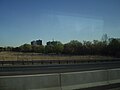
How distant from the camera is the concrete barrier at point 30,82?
30.9 feet

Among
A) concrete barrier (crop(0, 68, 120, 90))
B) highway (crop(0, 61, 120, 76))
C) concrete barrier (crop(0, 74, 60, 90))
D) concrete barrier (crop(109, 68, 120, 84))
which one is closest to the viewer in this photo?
concrete barrier (crop(0, 74, 60, 90))

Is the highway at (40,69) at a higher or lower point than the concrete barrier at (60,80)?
lower

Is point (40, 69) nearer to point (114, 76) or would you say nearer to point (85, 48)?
point (114, 76)

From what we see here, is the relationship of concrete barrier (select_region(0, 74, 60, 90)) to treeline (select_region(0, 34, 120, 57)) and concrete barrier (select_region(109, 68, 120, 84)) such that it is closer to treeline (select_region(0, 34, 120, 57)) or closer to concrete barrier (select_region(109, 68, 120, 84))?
concrete barrier (select_region(109, 68, 120, 84))

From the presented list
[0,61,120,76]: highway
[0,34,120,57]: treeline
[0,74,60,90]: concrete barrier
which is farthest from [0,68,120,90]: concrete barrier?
[0,34,120,57]: treeline

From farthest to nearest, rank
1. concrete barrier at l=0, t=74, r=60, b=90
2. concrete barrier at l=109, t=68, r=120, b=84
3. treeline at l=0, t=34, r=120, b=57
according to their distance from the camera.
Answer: treeline at l=0, t=34, r=120, b=57, concrete barrier at l=109, t=68, r=120, b=84, concrete barrier at l=0, t=74, r=60, b=90

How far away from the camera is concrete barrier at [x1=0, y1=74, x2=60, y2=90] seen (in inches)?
370

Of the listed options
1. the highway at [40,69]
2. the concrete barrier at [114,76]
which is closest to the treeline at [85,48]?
the highway at [40,69]

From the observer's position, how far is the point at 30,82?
990 cm

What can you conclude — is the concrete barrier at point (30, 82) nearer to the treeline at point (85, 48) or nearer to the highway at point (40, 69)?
the highway at point (40, 69)

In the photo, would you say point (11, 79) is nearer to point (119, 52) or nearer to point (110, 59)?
point (119, 52)

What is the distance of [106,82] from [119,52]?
49.6 m

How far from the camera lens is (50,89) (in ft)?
34.1

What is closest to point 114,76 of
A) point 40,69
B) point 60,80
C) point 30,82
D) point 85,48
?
point 60,80
